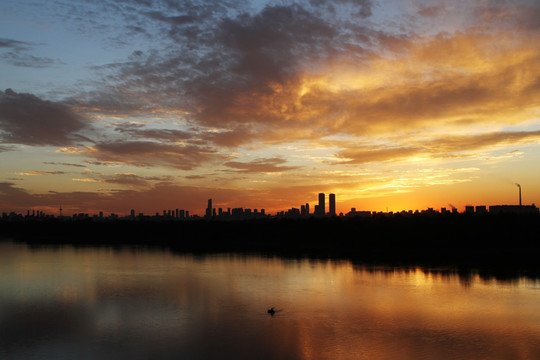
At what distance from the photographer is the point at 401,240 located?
67.8 m

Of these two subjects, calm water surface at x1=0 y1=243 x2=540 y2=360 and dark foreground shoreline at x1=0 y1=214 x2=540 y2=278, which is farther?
dark foreground shoreline at x1=0 y1=214 x2=540 y2=278

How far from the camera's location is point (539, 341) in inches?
768

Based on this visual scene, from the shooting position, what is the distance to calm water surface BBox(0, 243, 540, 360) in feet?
60.3

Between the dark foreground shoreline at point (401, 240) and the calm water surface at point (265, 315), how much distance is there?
1020 centimetres

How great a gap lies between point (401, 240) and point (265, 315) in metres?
47.6

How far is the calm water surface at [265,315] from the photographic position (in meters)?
18.4

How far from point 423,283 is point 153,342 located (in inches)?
873

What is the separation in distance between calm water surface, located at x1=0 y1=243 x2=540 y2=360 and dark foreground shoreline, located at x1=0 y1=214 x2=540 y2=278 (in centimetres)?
1020

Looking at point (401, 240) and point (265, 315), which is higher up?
point (401, 240)

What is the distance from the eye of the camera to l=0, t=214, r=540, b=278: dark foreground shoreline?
163 ft

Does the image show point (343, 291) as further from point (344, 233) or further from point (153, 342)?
point (344, 233)

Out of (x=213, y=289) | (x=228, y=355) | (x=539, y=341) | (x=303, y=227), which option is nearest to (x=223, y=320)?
(x=228, y=355)

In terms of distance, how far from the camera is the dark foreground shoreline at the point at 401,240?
49.6 meters

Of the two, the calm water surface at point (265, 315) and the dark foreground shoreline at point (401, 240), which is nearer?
the calm water surface at point (265, 315)
